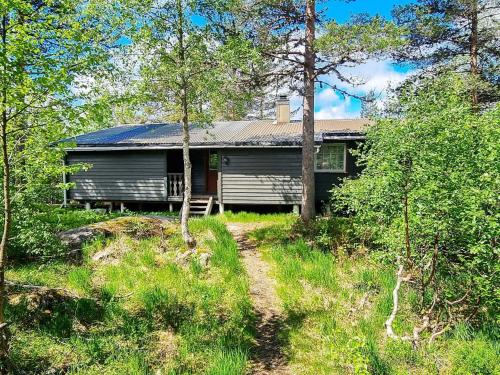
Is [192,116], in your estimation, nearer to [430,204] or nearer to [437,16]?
[430,204]

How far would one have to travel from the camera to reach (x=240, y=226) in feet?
36.1

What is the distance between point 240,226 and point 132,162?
6270 millimetres

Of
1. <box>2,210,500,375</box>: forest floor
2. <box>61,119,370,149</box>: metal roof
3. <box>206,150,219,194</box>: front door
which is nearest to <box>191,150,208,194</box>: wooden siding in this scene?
<box>206,150,219,194</box>: front door

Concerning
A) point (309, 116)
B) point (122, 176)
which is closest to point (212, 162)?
point (122, 176)

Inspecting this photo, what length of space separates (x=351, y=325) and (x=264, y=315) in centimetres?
145

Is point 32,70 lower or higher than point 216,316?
higher

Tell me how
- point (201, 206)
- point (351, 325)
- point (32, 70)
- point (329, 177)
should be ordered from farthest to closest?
1. point (201, 206)
2. point (329, 177)
3. point (351, 325)
4. point (32, 70)

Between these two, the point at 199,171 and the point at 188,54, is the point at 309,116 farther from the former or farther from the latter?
the point at 199,171

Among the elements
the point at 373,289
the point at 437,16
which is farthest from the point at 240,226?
the point at 437,16

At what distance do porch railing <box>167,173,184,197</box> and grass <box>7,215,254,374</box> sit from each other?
265 inches

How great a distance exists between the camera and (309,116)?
32.6ft

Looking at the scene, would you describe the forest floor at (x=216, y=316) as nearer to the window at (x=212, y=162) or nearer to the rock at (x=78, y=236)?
the rock at (x=78, y=236)

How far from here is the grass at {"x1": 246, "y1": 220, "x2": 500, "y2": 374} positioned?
156 inches

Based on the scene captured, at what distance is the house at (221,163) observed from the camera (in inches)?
510
